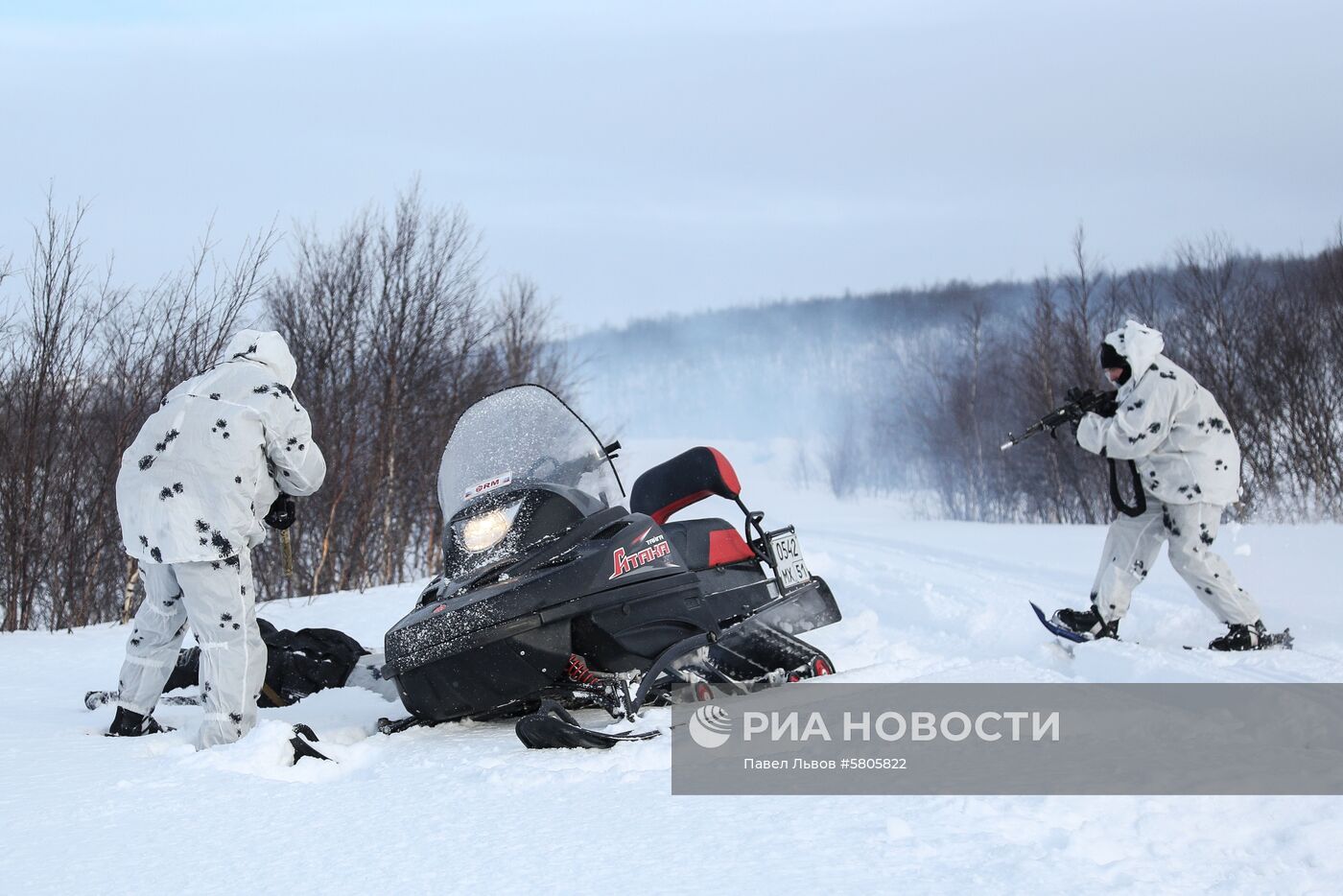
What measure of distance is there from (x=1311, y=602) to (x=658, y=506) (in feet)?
16.6

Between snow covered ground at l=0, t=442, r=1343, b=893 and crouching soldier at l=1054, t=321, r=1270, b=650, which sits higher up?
crouching soldier at l=1054, t=321, r=1270, b=650

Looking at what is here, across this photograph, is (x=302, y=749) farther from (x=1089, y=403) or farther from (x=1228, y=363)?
(x=1228, y=363)

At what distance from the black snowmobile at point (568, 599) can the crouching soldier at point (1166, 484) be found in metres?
2.04

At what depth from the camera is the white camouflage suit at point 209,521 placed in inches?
158

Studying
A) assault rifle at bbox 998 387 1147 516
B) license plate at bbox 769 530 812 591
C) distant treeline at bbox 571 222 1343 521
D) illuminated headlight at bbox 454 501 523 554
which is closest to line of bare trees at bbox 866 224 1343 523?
distant treeline at bbox 571 222 1343 521

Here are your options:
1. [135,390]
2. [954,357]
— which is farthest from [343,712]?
[954,357]

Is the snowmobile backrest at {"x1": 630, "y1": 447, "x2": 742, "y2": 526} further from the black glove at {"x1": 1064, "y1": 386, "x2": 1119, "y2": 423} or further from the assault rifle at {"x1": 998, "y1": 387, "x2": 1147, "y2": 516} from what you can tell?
the black glove at {"x1": 1064, "y1": 386, "x2": 1119, "y2": 423}

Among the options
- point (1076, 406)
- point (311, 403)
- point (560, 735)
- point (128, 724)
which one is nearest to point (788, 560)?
point (560, 735)

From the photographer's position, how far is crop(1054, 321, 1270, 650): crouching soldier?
5613 millimetres

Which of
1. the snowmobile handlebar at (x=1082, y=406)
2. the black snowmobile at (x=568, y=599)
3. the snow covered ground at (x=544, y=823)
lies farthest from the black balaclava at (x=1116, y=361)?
the black snowmobile at (x=568, y=599)

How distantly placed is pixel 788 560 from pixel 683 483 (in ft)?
2.07

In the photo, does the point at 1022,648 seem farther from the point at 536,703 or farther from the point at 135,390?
the point at 135,390

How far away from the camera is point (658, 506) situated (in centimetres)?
518

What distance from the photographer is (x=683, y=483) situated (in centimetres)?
509
